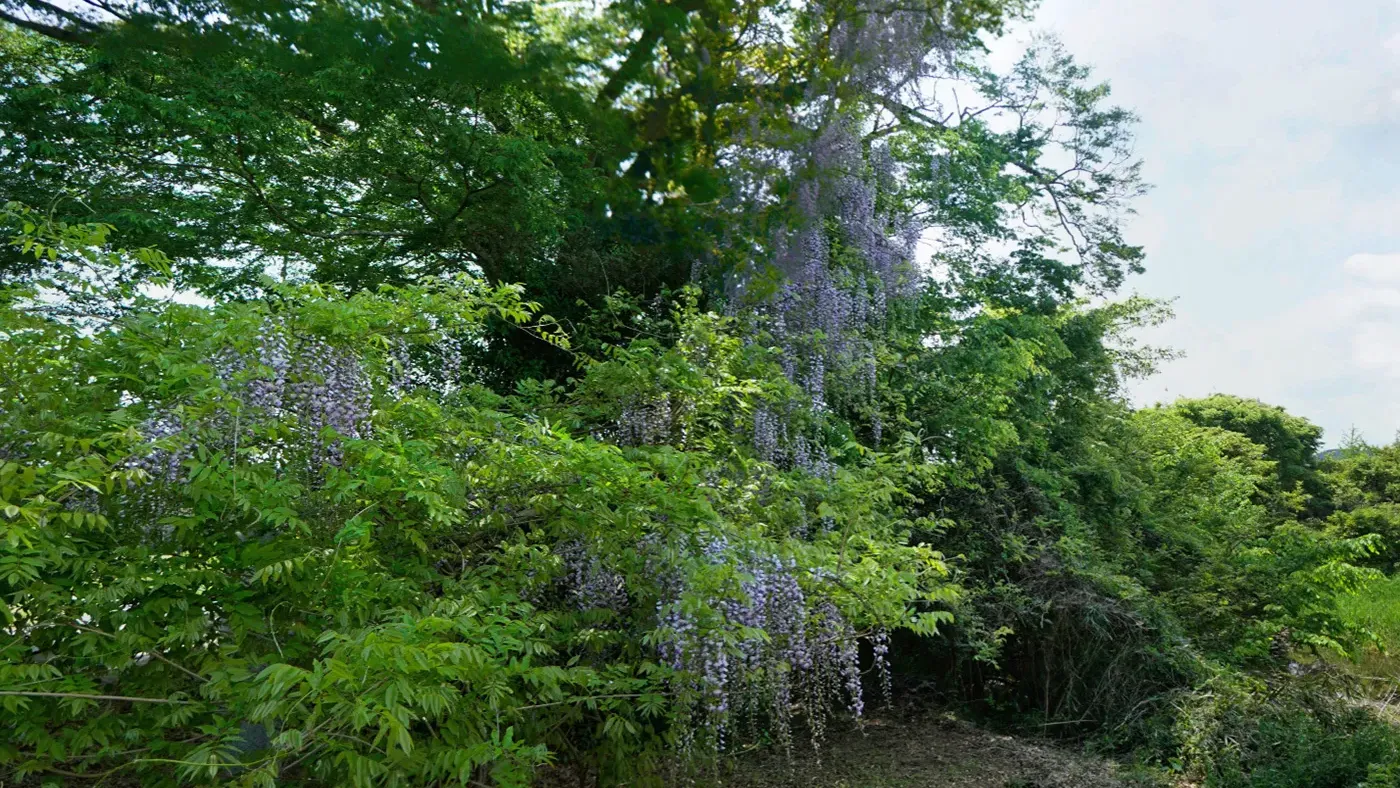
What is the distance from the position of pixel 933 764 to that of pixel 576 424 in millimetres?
3522

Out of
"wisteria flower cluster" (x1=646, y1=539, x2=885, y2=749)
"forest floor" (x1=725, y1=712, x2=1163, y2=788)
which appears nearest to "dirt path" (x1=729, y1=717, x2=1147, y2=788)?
"forest floor" (x1=725, y1=712, x2=1163, y2=788)

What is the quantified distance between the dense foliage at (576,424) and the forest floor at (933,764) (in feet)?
0.94

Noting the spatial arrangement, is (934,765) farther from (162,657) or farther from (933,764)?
(162,657)

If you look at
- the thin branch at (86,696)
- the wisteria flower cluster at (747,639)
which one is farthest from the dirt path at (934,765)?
the thin branch at (86,696)

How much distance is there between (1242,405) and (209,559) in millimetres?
21719

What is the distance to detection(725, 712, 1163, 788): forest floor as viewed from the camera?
6246mm

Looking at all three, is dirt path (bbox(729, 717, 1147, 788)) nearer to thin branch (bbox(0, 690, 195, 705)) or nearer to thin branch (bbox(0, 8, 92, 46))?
thin branch (bbox(0, 690, 195, 705))

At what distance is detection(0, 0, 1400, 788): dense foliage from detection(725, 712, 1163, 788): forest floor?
286 millimetres

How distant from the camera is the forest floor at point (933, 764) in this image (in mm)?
6246

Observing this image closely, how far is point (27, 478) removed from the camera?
266 cm

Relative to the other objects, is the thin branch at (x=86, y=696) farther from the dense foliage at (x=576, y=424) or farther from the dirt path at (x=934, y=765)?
the dirt path at (x=934, y=765)

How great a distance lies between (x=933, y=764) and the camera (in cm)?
674

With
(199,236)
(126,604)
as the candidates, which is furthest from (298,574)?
(199,236)

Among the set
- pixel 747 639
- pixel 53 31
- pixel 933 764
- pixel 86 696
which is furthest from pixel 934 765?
pixel 53 31
